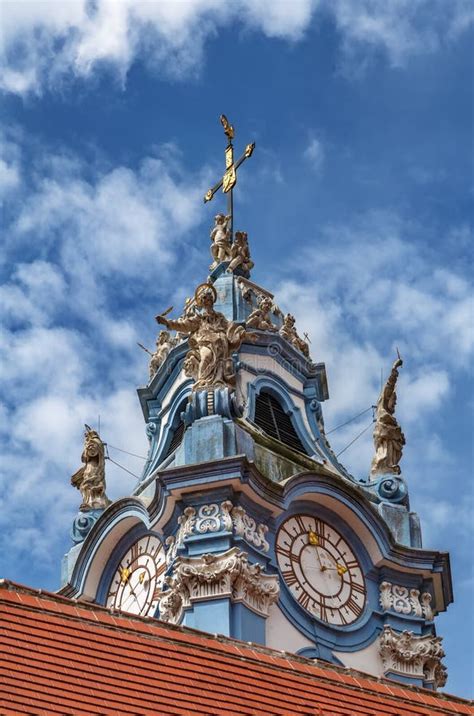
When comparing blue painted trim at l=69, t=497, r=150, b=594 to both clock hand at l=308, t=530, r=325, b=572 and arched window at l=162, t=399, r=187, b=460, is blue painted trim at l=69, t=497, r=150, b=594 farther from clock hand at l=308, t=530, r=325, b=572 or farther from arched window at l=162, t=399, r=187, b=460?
clock hand at l=308, t=530, r=325, b=572

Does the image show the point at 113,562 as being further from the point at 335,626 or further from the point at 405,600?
the point at 405,600

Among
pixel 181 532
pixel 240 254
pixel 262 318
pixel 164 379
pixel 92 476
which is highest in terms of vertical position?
pixel 240 254

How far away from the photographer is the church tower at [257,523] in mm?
23125

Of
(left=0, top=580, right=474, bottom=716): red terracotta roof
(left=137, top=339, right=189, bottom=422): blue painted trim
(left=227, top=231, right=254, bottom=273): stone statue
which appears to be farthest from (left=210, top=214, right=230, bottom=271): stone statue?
(left=0, top=580, right=474, bottom=716): red terracotta roof

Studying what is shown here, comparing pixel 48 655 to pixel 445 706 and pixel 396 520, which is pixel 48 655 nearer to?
pixel 445 706

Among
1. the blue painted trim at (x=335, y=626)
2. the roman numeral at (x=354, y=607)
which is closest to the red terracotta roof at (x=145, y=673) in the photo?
the blue painted trim at (x=335, y=626)

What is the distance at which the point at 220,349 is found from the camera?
82.8ft

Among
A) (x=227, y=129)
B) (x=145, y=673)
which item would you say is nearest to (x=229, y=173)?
(x=227, y=129)

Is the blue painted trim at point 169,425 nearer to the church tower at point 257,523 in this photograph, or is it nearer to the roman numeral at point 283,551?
the church tower at point 257,523

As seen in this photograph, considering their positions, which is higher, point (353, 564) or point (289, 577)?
point (353, 564)

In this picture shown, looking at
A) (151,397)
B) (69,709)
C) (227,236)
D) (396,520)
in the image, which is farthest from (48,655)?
(227,236)

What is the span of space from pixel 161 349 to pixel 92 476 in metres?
2.49

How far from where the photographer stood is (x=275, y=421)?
1061 inches

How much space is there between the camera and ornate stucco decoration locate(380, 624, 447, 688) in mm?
24203
